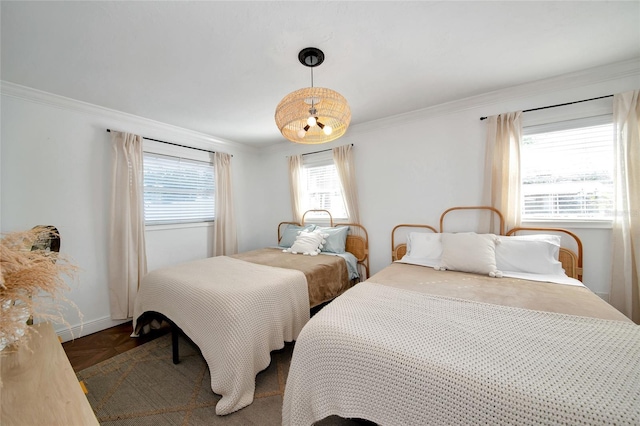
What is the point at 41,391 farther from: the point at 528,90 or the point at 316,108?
the point at 528,90

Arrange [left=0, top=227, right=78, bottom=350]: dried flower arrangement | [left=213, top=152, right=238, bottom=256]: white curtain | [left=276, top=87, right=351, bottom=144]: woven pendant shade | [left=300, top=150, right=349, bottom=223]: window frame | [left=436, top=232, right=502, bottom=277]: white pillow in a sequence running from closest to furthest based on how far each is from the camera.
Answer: [left=0, top=227, right=78, bottom=350]: dried flower arrangement, [left=276, top=87, right=351, bottom=144]: woven pendant shade, [left=436, top=232, right=502, bottom=277]: white pillow, [left=300, top=150, right=349, bottom=223]: window frame, [left=213, top=152, right=238, bottom=256]: white curtain

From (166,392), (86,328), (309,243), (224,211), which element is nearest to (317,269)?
(309,243)

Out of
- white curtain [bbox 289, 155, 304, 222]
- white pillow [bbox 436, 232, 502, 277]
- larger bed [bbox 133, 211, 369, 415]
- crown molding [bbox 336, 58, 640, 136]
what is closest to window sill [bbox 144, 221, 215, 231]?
larger bed [bbox 133, 211, 369, 415]

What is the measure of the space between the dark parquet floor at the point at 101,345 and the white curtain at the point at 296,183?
7.72 ft

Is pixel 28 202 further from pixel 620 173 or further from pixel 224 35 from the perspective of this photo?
pixel 620 173

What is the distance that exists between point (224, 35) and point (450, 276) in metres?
2.58

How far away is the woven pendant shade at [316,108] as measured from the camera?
155 cm

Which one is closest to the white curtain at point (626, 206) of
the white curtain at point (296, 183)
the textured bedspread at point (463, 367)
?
the textured bedspread at point (463, 367)

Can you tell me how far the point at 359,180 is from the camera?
3.40 metres

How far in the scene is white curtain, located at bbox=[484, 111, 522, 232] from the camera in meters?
2.40

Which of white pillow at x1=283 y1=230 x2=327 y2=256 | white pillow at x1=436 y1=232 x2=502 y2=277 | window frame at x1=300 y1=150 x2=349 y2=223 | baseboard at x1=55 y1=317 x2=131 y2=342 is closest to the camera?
white pillow at x1=436 y1=232 x2=502 y2=277

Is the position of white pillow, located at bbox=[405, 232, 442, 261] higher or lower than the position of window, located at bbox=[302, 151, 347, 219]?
lower

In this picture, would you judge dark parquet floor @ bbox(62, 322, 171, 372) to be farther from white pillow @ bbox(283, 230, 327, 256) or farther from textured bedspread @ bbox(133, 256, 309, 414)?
white pillow @ bbox(283, 230, 327, 256)

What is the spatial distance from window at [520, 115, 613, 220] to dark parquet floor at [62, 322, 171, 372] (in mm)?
4240
